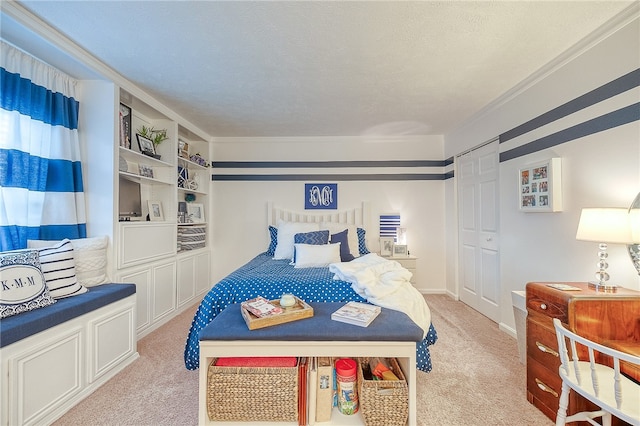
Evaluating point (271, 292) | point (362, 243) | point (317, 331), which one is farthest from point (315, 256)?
point (317, 331)

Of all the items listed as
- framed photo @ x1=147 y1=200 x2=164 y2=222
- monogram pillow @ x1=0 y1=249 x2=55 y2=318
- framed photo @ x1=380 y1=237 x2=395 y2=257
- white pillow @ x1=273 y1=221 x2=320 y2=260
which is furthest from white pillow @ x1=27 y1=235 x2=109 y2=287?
framed photo @ x1=380 y1=237 x2=395 y2=257

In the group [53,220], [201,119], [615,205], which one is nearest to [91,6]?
[53,220]

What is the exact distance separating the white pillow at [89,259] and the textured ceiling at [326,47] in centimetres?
151

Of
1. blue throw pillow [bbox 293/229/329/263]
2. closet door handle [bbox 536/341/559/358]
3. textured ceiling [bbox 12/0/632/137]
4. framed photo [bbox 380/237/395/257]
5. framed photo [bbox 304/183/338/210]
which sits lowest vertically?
closet door handle [bbox 536/341/559/358]

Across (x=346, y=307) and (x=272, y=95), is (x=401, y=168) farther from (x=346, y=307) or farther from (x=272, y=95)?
(x=346, y=307)

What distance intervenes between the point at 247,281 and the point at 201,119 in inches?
95.4

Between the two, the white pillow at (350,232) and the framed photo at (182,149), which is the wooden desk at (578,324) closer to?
the white pillow at (350,232)

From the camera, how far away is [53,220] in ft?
6.81

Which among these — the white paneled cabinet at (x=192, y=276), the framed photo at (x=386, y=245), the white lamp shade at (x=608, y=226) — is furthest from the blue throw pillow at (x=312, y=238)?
the white lamp shade at (x=608, y=226)

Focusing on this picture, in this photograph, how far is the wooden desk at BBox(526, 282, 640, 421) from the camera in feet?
4.57

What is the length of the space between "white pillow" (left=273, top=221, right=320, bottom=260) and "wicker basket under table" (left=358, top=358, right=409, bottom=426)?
1917 mm

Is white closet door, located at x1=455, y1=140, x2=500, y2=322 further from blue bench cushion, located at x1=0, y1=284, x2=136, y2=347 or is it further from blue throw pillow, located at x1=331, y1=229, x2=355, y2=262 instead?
blue bench cushion, located at x1=0, y1=284, x2=136, y2=347

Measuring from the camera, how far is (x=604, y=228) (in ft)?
4.76

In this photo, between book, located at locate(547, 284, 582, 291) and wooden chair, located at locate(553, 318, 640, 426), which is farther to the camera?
book, located at locate(547, 284, 582, 291)
